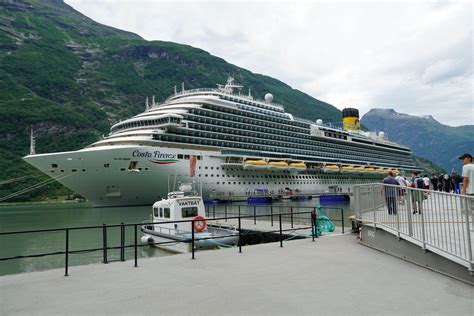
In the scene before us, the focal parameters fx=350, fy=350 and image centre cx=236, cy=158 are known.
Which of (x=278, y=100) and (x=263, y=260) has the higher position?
(x=278, y=100)

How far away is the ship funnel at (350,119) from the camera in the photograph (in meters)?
82.1

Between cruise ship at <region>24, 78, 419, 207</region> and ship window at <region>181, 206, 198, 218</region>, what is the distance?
938cm

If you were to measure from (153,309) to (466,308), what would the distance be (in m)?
3.81

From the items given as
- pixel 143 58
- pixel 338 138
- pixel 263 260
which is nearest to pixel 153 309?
pixel 263 260

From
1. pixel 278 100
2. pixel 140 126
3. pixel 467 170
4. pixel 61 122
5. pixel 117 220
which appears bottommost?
pixel 117 220

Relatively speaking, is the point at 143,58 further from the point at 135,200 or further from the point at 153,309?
the point at 153,309

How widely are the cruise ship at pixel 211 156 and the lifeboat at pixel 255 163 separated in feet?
0.49

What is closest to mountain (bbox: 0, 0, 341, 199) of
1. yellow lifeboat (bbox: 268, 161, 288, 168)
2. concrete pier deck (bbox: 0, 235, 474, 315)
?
yellow lifeboat (bbox: 268, 161, 288, 168)

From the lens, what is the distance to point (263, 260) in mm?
7480

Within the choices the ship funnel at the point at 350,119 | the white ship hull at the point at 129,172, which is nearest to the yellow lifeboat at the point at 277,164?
the white ship hull at the point at 129,172

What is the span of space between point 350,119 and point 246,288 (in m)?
82.8

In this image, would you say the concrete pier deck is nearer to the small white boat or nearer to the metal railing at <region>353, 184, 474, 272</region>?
the metal railing at <region>353, 184, 474, 272</region>

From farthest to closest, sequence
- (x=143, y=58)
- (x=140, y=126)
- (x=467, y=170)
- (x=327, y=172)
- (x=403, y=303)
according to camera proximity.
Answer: (x=143, y=58), (x=327, y=172), (x=140, y=126), (x=467, y=170), (x=403, y=303)

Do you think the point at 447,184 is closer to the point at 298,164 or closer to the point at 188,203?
the point at 188,203
